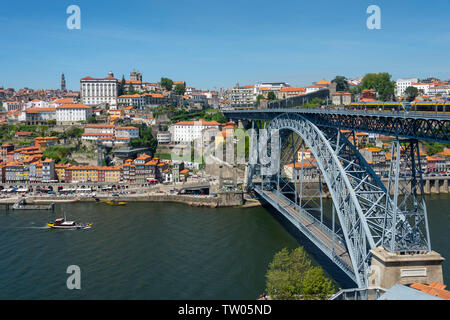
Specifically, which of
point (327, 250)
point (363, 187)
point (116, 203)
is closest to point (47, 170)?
point (116, 203)

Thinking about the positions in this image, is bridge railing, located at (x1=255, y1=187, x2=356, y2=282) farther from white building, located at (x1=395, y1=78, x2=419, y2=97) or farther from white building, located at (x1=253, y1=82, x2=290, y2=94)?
white building, located at (x1=395, y1=78, x2=419, y2=97)

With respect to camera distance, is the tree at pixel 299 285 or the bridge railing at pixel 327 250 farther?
the bridge railing at pixel 327 250

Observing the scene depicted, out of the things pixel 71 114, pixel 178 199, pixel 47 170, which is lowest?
pixel 178 199

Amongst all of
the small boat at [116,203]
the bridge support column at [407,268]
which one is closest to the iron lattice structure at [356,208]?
the bridge support column at [407,268]

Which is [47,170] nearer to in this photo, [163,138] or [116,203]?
[116,203]

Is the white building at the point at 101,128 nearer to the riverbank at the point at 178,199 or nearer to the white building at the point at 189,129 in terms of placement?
the white building at the point at 189,129

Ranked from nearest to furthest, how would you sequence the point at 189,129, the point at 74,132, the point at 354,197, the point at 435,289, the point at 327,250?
the point at 435,289
the point at 354,197
the point at 327,250
the point at 74,132
the point at 189,129

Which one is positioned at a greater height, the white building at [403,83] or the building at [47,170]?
the white building at [403,83]

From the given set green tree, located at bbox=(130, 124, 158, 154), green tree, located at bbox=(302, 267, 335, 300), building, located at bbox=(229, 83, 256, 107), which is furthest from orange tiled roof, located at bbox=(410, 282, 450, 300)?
building, located at bbox=(229, 83, 256, 107)
